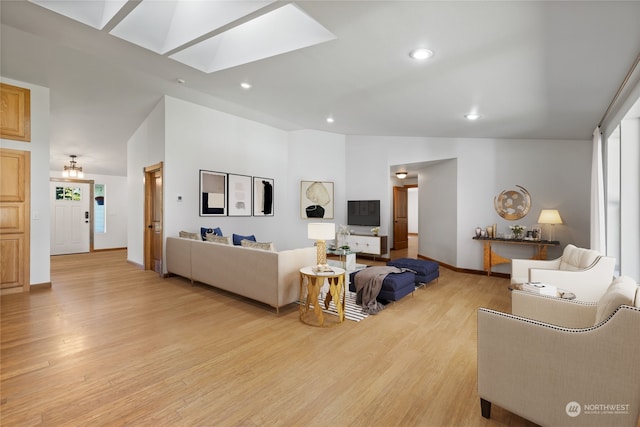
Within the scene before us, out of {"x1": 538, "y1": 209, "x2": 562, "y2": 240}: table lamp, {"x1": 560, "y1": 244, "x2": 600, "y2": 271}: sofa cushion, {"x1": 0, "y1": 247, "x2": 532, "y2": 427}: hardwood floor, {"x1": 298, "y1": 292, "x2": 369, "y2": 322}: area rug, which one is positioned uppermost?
{"x1": 538, "y1": 209, "x2": 562, "y2": 240}: table lamp

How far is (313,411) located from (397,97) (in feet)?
12.3

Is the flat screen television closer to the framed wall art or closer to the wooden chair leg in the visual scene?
the framed wall art

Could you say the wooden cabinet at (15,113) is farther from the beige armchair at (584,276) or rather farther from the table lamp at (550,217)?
the table lamp at (550,217)

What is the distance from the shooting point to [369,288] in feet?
12.3

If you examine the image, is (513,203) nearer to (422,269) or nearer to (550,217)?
(550,217)

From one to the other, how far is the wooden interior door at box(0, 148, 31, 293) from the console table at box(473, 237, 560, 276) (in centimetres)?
730

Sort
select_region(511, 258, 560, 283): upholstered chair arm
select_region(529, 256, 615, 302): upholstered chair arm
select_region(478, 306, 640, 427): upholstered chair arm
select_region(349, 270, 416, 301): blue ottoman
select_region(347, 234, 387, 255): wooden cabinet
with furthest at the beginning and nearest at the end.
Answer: select_region(347, 234, 387, 255): wooden cabinet → select_region(511, 258, 560, 283): upholstered chair arm → select_region(349, 270, 416, 301): blue ottoman → select_region(529, 256, 615, 302): upholstered chair arm → select_region(478, 306, 640, 427): upholstered chair arm

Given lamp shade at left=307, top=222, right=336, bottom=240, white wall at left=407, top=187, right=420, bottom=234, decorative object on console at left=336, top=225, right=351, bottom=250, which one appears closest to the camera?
lamp shade at left=307, top=222, right=336, bottom=240

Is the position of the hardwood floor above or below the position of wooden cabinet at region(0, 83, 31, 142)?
below

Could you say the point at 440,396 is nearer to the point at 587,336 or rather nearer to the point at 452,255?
the point at 587,336

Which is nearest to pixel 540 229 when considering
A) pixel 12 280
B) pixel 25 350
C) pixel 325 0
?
pixel 325 0

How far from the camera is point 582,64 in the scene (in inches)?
106

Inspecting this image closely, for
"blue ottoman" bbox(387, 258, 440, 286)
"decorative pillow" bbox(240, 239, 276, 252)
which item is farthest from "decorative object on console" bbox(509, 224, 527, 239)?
"decorative pillow" bbox(240, 239, 276, 252)

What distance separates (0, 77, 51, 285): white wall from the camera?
14.4ft
